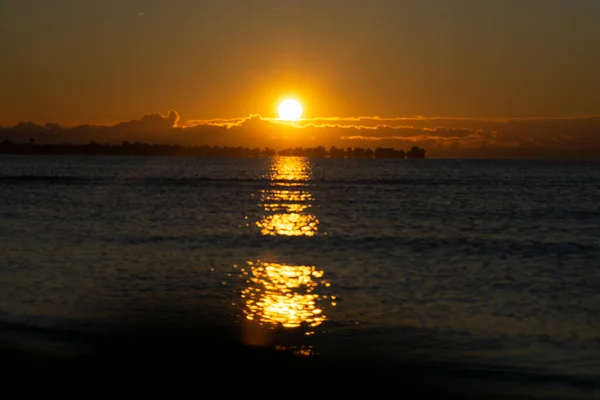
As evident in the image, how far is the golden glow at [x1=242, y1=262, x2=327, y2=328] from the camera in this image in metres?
17.8

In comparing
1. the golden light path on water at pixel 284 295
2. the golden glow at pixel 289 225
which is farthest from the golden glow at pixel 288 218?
the golden light path on water at pixel 284 295

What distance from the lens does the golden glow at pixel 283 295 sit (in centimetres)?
1780

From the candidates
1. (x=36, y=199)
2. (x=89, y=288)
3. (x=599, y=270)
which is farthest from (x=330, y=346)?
(x=36, y=199)

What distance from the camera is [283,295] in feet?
68.9

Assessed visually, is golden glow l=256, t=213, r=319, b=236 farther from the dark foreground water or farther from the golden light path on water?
the golden light path on water

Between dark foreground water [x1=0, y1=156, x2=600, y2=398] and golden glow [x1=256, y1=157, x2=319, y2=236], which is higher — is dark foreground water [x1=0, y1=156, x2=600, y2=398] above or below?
above

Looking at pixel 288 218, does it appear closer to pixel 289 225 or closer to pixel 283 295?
pixel 289 225

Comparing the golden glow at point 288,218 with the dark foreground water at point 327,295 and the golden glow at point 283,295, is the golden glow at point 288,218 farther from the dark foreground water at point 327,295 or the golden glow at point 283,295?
the golden glow at point 283,295

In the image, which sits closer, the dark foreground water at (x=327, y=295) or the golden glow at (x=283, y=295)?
the dark foreground water at (x=327, y=295)

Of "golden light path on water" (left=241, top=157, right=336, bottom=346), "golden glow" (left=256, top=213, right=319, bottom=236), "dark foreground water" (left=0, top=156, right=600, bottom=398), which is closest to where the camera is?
"dark foreground water" (left=0, top=156, right=600, bottom=398)

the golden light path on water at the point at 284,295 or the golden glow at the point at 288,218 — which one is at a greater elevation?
the golden light path on water at the point at 284,295

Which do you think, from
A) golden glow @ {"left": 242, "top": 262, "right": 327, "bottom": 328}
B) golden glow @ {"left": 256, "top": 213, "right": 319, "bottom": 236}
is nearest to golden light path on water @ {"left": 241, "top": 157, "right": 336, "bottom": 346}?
golden glow @ {"left": 242, "top": 262, "right": 327, "bottom": 328}

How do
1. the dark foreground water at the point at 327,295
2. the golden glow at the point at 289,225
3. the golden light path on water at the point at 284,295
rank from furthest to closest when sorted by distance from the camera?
1. the golden glow at the point at 289,225
2. the golden light path on water at the point at 284,295
3. the dark foreground water at the point at 327,295

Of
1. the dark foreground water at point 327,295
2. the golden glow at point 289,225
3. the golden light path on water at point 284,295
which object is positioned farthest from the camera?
the golden glow at point 289,225
